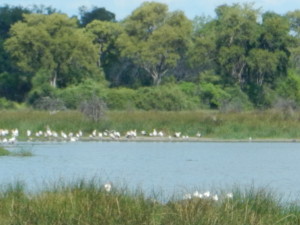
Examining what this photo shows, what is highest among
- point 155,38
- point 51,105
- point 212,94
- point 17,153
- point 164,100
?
point 155,38

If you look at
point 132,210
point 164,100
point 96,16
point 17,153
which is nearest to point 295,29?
point 96,16

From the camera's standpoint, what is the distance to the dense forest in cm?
5412

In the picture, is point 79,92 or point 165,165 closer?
point 165,165

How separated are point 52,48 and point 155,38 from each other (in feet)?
20.1

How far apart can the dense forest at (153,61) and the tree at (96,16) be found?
6656 mm

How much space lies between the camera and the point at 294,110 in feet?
137

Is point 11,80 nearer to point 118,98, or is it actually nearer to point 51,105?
point 118,98

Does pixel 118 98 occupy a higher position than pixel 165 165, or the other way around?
pixel 118 98

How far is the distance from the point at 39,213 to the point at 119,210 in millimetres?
893

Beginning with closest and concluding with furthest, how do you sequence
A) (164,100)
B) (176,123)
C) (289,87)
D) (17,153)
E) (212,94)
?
1. (17,153)
2. (176,123)
3. (164,100)
4. (212,94)
5. (289,87)

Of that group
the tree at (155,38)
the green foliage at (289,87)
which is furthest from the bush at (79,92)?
the green foliage at (289,87)

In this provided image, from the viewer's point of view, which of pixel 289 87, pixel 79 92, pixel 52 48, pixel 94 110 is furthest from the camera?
pixel 289 87

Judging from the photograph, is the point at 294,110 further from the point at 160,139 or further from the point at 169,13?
the point at 169,13

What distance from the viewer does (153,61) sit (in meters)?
57.8
